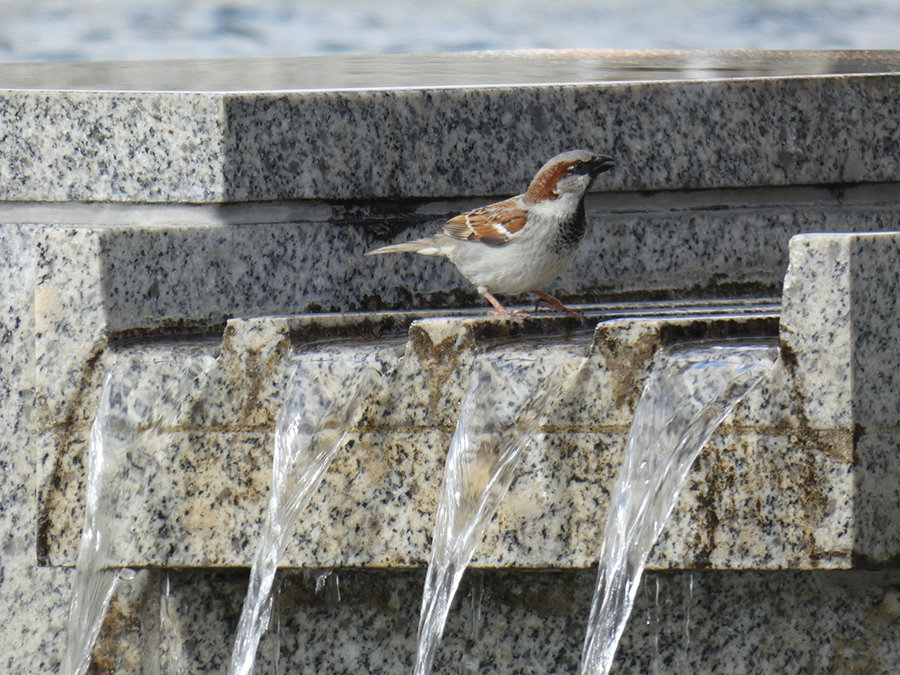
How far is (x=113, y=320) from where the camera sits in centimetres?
282

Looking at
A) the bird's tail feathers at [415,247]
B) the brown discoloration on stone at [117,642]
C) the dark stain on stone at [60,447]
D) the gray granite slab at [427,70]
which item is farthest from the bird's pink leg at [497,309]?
the brown discoloration on stone at [117,642]

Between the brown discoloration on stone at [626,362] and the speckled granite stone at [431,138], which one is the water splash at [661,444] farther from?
the speckled granite stone at [431,138]

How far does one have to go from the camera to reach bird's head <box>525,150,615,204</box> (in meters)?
3.11

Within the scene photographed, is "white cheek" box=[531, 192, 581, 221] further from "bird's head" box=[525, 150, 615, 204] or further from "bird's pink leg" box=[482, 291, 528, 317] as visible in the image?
"bird's pink leg" box=[482, 291, 528, 317]

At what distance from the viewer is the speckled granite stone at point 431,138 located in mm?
3262

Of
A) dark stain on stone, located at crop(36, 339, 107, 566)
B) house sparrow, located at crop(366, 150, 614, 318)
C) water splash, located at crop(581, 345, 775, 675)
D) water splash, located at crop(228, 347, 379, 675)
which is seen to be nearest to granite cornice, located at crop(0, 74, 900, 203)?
house sparrow, located at crop(366, 150, 614, 318)

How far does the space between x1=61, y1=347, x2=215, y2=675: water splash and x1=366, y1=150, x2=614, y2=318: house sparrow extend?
97 cm

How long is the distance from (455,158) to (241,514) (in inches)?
59.3

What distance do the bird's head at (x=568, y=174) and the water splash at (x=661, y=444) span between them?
3.03 feet

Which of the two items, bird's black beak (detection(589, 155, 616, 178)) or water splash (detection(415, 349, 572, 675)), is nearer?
water splash (detection(415, 349, 572, 675))

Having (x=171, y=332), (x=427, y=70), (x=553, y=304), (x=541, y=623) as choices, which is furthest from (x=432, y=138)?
(x=427, y=70)

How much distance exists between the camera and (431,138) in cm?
344

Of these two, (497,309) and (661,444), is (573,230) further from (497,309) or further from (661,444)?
(661,444)

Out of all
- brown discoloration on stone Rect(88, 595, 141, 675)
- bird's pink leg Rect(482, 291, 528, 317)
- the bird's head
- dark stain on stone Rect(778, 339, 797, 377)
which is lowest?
brown discoloration on stone Rect(88, 595, 141, 675)
